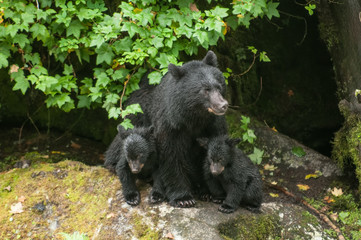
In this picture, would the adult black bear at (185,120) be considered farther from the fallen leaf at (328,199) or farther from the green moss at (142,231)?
the fallen leaf at (328,199)

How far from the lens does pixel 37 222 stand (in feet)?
17.9

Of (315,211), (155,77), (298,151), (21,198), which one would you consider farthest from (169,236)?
(298,151)

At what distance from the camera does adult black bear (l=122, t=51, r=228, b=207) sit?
513cm

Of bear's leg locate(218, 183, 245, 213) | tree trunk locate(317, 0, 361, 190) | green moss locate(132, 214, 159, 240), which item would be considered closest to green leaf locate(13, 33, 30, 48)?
green moss locate(132, 214, 159, 240)

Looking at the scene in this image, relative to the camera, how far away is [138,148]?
5227 millimetres

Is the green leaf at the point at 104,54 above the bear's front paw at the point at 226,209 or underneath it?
above

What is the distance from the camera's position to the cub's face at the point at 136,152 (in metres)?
5.20

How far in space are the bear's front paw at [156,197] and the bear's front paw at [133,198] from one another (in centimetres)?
17

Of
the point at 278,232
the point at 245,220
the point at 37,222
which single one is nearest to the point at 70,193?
the point at 37,222

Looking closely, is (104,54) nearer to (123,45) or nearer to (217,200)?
(123,45)

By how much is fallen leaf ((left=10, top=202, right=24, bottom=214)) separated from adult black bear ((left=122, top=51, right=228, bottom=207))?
186 centimetres

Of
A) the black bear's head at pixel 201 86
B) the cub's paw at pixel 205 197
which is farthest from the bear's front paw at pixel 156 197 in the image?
the black bear's head at pixel 201 86

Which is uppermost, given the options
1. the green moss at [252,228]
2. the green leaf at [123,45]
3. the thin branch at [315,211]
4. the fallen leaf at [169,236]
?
the green leaf at [123,45]

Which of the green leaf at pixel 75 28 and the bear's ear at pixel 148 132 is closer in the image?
the bear's ear at pixel 148 132
